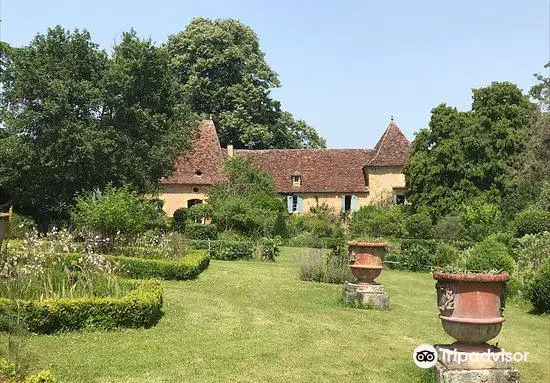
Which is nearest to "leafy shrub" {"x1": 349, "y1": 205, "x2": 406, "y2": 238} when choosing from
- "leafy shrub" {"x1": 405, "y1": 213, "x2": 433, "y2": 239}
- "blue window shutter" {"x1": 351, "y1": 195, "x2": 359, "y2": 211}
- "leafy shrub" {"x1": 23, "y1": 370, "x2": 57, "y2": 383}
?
"leafy shrub" {"x1": 405, "y1": 213, "x2": 433, "y2": 239}

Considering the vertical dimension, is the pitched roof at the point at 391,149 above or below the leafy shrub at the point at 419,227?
above

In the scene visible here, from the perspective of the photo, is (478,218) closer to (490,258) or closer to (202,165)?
(202,165)

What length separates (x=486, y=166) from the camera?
110 feet

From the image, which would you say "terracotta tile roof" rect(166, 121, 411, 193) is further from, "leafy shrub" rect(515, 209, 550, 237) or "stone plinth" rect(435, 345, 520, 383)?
"stone plinth" rect(435, 345, 520, 383)

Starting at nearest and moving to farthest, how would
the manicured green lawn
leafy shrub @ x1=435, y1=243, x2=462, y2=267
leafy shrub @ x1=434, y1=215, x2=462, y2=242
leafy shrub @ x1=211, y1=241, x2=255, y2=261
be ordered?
the manicured green lawn, leafy shrub @ x1=435, y1=243, x2=462, y2=267, leafy shrub @ x1=211, y1=241, x2=255, y2=261, leafy shrub @ x1=434, y1=215, x2=462, y2=242

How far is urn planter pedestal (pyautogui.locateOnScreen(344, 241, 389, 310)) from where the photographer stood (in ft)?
40.8

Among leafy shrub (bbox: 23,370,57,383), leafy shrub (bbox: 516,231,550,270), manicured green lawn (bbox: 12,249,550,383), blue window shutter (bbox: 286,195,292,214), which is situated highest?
blue window shutter (bbox: 286,195,292,214)

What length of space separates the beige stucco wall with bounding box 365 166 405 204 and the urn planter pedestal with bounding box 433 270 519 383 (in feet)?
105

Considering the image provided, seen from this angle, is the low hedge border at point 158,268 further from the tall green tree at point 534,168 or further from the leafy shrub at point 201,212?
the tall green tree at point 534,168

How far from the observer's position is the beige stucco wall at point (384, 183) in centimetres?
3894

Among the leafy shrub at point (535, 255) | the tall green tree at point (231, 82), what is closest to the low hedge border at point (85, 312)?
the leafy shrub at point (535, 255)

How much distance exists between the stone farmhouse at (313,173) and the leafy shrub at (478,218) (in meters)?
7.37

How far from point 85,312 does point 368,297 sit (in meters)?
5.84

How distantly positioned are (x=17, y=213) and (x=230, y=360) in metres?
19.3
